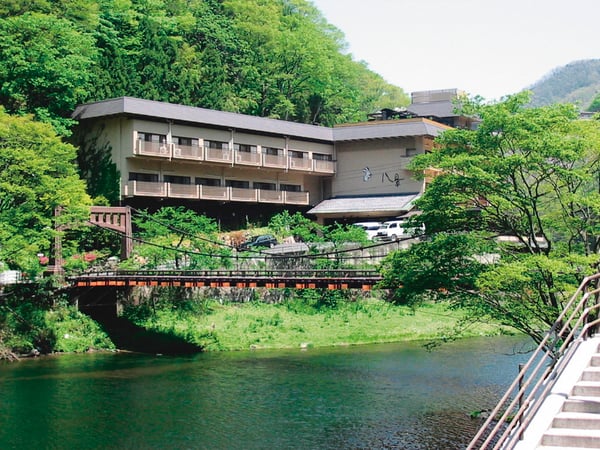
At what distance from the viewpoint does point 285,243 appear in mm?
44906

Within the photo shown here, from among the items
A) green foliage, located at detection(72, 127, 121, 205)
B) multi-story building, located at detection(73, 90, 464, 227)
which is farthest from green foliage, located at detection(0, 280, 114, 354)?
multi-story building, located at detection(73, 90, 464, 227)

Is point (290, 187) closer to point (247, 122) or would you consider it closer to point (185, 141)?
point (247, 122)

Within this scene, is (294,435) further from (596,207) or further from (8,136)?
(8,136)

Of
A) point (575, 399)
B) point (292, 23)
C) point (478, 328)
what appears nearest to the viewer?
point (575, 399)

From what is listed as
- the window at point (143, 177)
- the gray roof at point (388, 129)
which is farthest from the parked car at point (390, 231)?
the window at point (143, 177)

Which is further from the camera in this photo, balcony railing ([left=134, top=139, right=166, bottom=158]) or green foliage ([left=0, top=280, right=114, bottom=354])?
balcony railing ([left=134, top=139, right=166, bottom=158])

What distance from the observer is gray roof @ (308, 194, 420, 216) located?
48.3m

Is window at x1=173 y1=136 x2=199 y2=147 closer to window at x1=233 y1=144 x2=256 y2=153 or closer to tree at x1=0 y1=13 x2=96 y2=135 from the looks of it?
window at x1=233 y1=144 x2=256 y2=153

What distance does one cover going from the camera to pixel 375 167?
168 ft

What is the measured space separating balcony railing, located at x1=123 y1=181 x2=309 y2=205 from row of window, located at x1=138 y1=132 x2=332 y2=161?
90.5 inches

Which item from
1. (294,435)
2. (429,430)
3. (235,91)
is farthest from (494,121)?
(235,91)

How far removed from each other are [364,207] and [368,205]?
326mm

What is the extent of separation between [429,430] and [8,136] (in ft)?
69.5

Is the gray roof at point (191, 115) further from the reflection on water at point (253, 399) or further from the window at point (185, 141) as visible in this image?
the reflection on water at point (253, 399)
